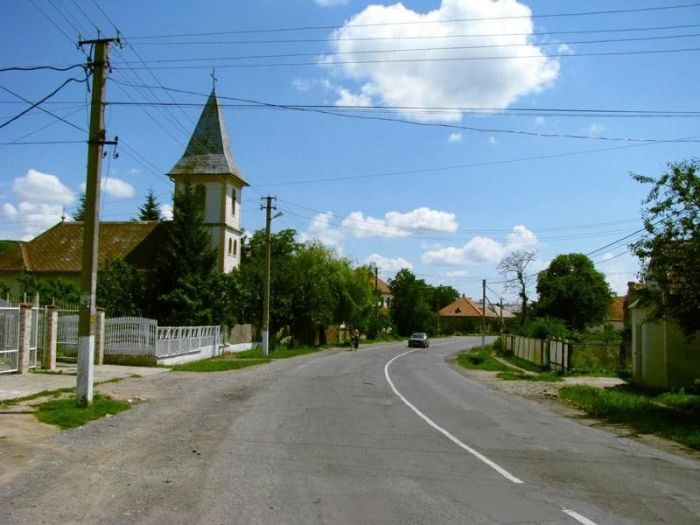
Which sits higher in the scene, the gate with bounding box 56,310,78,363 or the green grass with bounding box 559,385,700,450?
the gate with bounding box 56,310,78,363

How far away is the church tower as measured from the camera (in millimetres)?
51469

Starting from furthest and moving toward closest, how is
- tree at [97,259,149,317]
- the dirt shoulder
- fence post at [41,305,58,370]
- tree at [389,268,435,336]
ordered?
1. tree at [389,268,435,336]
2. tree at [97,259,149,317]
3. fence post at [41,305,58,370]
4. the dirt shoulder

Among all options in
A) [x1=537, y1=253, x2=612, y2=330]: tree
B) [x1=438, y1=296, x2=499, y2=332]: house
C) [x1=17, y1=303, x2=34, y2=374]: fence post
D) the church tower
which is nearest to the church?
the church tower

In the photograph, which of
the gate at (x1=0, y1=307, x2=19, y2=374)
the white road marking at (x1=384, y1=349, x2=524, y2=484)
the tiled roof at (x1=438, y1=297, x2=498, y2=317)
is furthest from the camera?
the tiled roof at (x1=438, y1=297, x2=498, y2=317)

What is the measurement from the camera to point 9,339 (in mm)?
19469

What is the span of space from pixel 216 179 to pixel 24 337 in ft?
110

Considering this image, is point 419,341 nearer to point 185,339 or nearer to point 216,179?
point 216,179

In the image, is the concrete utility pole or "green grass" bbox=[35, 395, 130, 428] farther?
the concrete utility pole

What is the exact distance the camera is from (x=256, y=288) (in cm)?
4694

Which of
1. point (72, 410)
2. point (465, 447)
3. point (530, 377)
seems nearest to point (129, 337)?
point (72, 410)

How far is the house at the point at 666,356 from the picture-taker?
22047 millimetres

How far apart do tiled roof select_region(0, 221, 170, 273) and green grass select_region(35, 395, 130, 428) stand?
114 ft

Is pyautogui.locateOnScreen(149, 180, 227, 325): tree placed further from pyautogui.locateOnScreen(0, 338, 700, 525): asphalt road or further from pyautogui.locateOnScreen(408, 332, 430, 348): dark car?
pyautogui.locateOnScreen(408, 332, 430, 348): dark car

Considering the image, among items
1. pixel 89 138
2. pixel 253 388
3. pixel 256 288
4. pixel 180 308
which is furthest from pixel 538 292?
pixel 89 138
